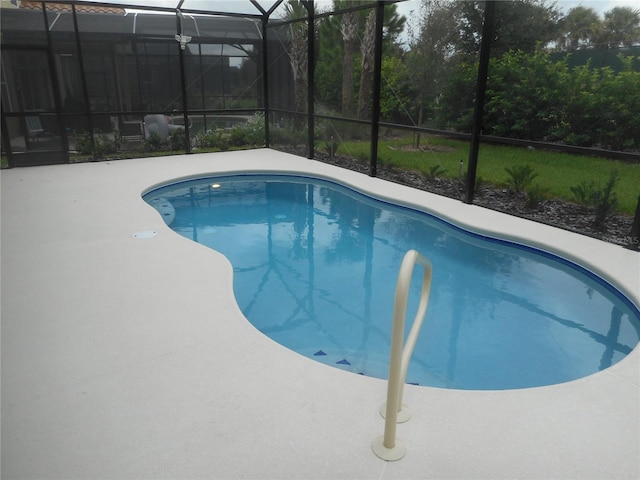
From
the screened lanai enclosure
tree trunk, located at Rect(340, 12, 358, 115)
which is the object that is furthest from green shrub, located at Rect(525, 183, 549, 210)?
tree trunk, located at Rect(340, 12, 358, 115)

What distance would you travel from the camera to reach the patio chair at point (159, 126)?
957cm

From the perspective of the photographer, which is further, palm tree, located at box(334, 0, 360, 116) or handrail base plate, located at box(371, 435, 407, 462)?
palm tree, located at box(334, 0, 360, 116)

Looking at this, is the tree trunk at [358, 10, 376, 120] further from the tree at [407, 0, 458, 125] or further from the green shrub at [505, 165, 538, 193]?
the green shrub at [505, 165, 538, 193]

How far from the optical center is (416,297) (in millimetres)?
4254

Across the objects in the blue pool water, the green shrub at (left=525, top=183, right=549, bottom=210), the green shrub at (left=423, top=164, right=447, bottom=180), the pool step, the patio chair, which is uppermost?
the patio chair

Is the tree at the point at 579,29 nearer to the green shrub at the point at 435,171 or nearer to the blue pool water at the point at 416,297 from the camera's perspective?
the green shrub at the point at 435,171

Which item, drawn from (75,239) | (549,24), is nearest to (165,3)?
(75,239)

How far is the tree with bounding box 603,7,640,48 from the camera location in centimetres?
615

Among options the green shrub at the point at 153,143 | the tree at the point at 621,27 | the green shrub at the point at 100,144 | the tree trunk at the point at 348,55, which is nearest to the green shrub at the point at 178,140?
the green shrub at the point at 153,143

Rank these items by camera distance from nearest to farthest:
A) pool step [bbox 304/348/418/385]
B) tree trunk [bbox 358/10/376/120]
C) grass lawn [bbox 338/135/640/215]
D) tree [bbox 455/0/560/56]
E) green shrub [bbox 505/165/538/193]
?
pool step [bbox 304/348/418/385] < grass lawn [bbox 338/135/640/215] < green shrub [bbox 505/165/538/193] < tree [bbox 455/0/560/56] < tree trunk [bbox 358/10/376/120]

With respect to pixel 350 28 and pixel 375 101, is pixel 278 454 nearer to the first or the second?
pixel 375 101

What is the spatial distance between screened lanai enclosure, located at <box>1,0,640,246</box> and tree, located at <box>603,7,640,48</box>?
0.08 ft

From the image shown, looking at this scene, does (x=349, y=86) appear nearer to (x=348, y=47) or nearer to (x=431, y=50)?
(x=348, y=47)

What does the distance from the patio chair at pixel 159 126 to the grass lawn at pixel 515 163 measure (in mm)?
3844
